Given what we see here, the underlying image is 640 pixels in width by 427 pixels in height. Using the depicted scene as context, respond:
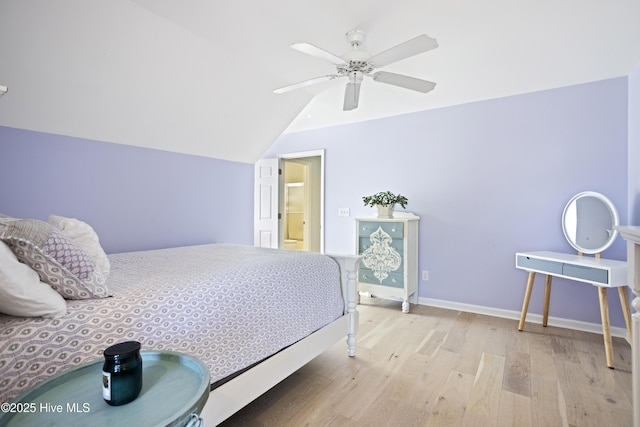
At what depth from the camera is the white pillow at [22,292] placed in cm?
97

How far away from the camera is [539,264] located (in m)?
2.71

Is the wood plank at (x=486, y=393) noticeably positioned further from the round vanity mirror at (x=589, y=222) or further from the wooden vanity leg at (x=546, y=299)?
the round vanity mirror at (x=589, y=222)

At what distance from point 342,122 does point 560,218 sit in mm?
2732

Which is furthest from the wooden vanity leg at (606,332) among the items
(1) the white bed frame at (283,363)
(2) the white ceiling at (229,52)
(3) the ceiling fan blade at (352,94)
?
(3) the ceiling fan blade at (352,94)

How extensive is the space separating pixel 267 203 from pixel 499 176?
3231 millimetres

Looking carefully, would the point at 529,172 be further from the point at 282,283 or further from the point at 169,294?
the point at 169,294

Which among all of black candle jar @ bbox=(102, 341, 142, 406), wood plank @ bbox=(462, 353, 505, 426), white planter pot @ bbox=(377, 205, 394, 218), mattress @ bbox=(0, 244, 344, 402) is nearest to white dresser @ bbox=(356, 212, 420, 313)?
white planter pot @ bbox=(377, 205, 394, 218)

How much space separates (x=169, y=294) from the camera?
1366 mm

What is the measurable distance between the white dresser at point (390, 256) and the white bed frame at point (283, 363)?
1136 millimetres

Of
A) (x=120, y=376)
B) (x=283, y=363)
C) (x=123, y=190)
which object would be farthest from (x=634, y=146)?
(x=123, y=190)

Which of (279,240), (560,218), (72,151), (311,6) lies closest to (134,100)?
(72,151)

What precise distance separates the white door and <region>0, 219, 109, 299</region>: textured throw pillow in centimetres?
357

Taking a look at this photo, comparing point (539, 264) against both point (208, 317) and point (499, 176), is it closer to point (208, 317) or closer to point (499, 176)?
point (499, 176)

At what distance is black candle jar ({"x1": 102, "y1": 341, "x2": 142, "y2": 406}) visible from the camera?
807 mm
